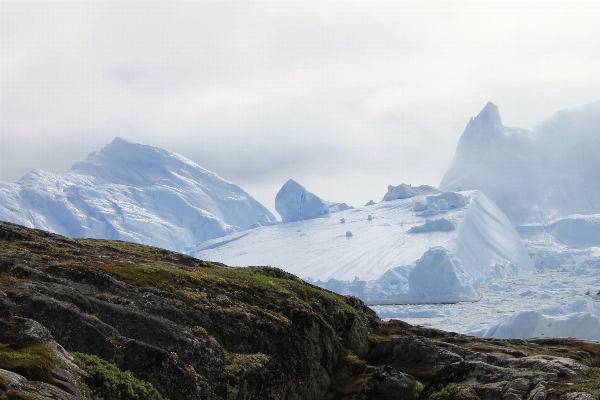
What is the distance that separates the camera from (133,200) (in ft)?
397

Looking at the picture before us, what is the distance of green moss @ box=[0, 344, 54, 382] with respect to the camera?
498 inches

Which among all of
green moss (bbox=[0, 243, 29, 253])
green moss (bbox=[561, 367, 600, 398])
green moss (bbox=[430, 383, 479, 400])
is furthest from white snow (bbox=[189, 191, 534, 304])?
green moss (bbox=[0, 243, 29, 253])

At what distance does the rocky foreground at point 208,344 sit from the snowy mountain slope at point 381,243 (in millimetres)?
53787

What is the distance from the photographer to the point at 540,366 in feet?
67.2

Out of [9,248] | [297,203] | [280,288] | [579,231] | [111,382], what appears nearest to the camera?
[111,382]

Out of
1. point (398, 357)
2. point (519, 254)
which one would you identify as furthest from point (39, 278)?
point (519, 254)

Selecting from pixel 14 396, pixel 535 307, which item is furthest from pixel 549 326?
pixel 14 396

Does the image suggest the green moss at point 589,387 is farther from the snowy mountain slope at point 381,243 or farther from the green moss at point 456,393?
the snowy mountain slope at point 381,243

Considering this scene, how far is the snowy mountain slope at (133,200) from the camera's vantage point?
10888 cm

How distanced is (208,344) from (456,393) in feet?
22.0

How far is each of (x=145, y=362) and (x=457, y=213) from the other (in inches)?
3170

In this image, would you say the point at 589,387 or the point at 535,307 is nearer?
the point at 589,387

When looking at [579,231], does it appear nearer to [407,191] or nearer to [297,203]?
[407,191]

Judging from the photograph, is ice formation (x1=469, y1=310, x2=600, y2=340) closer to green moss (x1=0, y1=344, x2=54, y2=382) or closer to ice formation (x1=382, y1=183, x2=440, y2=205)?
green moss (x1=0, y1=344, x2=54, y2=382)
